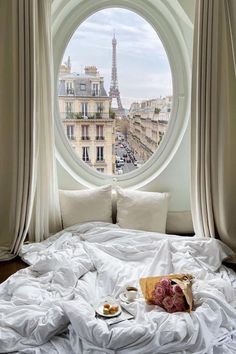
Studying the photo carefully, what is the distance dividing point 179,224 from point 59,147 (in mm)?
1094

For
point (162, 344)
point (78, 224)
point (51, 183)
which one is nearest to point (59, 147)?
point (51, 183)

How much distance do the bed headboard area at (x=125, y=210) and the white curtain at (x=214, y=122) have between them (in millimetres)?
267

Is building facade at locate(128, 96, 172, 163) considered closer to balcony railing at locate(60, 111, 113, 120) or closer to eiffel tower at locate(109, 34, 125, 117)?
eiffel tower at locate(109, 34, 125, 117)

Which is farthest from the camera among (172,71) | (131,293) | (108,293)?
(172,71)

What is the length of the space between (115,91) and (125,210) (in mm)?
957

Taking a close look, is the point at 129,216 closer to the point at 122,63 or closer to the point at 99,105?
the point at 99,105

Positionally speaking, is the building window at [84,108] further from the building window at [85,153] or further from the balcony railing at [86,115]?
the building window at [85,153]

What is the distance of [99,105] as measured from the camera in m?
2.83

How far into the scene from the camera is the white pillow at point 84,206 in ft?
8.48

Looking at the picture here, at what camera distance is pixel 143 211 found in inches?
101

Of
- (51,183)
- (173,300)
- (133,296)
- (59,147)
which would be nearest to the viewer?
(173,300)

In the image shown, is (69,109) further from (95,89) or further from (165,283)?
(165,283)

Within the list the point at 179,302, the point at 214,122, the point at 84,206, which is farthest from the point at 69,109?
the point at 179,302

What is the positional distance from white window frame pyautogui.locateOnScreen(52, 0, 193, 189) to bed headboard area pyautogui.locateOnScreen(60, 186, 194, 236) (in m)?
0.17
